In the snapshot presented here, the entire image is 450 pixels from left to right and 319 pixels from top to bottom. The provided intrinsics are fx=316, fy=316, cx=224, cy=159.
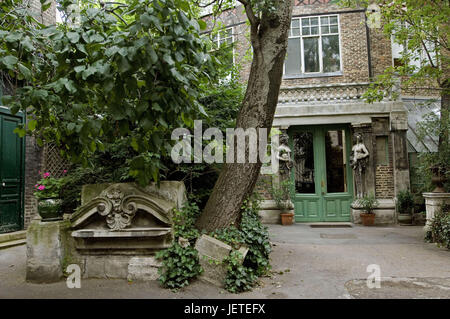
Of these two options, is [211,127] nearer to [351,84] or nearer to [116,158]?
[116,158]

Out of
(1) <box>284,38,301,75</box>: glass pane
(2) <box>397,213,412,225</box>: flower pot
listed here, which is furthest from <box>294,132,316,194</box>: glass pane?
(2) <box>397,213,412,225</box>: flower pot

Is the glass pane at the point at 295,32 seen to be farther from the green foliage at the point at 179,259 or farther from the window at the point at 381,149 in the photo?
the green foliage at the point at 179,259

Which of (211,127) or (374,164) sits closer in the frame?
(211,127)

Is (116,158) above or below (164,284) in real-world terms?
above

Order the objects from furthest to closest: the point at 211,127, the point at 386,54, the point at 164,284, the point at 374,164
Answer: the point at 386,54, the point at 374,164, the point at 211,127, the point at 164,284

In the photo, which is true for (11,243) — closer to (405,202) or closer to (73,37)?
(73,37)

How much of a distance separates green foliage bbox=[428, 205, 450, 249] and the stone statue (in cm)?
364

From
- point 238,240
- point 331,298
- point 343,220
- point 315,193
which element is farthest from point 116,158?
point 343,220

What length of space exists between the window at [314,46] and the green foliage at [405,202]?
5.35 m

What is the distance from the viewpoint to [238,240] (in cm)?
480

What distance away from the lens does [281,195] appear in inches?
447

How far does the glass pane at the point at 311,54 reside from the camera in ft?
42.0

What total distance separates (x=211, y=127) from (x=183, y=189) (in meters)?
1.38

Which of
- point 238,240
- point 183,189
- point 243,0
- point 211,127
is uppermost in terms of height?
point 243,0
